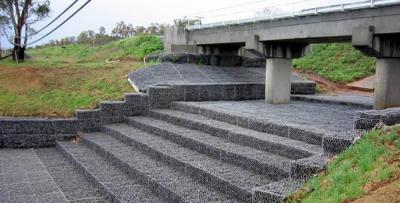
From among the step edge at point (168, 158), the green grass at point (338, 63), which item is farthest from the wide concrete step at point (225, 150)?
the green grass at point (338, 63)

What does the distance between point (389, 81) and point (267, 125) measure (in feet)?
9.01

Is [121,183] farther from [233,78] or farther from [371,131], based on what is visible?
[233,78]

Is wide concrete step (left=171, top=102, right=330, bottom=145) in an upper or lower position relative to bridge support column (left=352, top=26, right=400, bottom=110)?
lower

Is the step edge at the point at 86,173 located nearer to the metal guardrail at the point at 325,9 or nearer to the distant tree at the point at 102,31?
the metal guardrail at the point at 325,9

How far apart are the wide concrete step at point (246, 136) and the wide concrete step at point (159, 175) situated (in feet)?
3.48

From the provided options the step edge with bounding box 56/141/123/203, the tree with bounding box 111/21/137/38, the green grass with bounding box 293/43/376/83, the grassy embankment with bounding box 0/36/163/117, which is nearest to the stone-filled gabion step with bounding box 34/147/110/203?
the step edge with bounding box 56/141/123/203

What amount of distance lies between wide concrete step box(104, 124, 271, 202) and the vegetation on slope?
34.4 inches

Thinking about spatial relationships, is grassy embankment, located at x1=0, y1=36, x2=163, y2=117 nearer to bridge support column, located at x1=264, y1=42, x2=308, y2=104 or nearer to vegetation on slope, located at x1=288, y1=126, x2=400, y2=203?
bridge support column, located at x1=264, y1=42, x2=308, y2=104

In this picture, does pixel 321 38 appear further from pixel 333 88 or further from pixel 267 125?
pixel 333 88

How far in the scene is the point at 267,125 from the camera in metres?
6.07

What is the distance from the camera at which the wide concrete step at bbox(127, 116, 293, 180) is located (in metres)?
4.64

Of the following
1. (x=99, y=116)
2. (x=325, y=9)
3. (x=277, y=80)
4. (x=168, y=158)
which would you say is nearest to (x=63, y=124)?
(x=99, y=116)

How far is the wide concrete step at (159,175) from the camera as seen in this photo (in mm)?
4516

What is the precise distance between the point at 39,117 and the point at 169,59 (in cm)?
437
